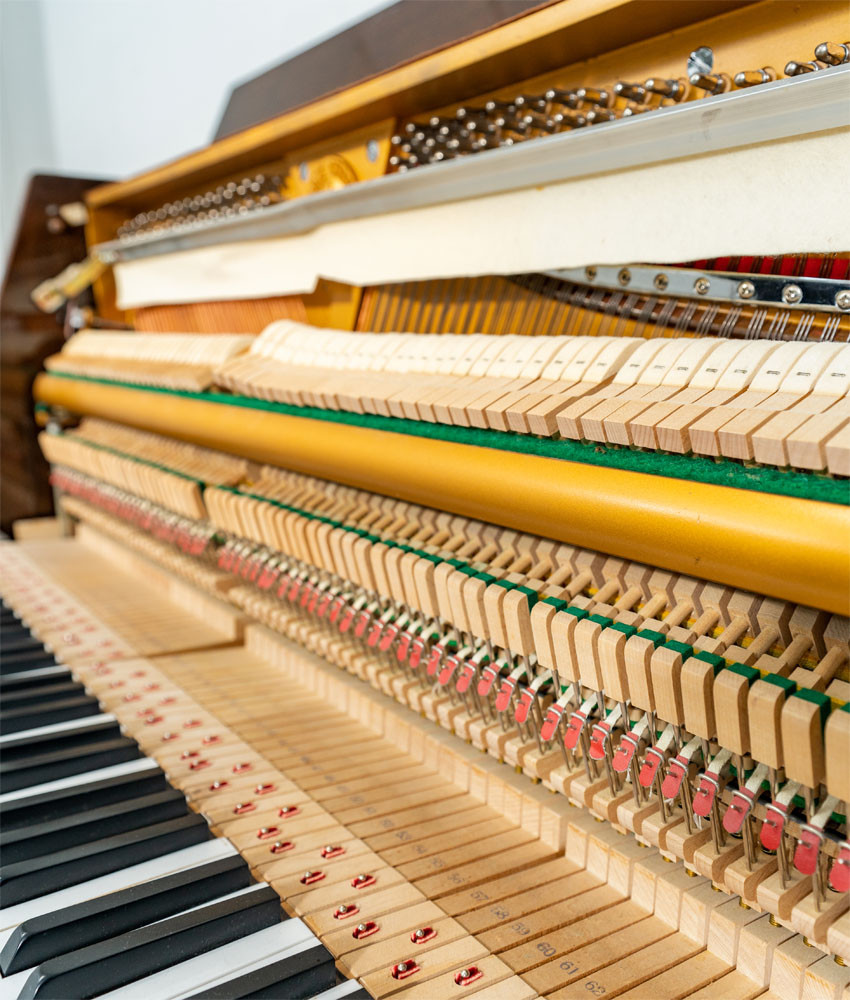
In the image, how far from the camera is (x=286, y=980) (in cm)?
139

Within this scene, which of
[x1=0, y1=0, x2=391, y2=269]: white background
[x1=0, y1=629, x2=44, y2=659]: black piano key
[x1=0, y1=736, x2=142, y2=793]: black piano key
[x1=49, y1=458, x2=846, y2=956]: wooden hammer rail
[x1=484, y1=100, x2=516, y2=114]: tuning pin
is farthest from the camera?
[x1=0, y1=0, x2=391, y2=269]: white background

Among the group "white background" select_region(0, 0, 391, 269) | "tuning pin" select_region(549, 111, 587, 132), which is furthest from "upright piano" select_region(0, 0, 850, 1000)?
"white background" select_region(0, 0, 391, 269)

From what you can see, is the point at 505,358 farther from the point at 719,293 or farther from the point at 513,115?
the point at 513,115

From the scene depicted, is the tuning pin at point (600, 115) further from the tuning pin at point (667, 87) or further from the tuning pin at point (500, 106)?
the tuning pin at point (500, 106)

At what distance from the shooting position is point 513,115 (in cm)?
221

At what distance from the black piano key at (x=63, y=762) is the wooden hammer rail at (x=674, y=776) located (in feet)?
2.19

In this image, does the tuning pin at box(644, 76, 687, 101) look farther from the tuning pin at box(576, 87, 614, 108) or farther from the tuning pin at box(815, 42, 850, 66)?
the tuning pin at box(815, 42, 850, 66)

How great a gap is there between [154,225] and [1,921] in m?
3.54

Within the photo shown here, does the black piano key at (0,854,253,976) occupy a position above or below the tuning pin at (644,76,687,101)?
below

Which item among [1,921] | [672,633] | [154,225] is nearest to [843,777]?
[672,633]

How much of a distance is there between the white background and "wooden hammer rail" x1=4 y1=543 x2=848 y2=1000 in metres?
2.72

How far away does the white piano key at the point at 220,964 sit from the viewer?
54.7 inches

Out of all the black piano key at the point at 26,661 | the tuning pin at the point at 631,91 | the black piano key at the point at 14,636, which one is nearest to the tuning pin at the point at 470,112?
the tuning pin at the point at 631,91

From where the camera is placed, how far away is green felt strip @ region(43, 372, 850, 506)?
1.19 meters
